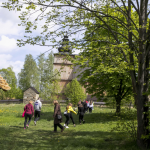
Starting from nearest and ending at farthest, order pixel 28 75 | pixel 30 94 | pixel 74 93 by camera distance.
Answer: pixel 74 93
pixel 30 94
pixel 28 75

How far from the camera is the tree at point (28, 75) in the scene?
185 feet

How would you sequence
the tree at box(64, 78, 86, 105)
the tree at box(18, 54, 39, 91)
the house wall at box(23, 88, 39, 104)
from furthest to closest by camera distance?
1. the tree at box(18, 54, 39, 91)
2. the house wall at box(23, 88, 39, 104)
3. the tree at box(64, 78, 86, 105)

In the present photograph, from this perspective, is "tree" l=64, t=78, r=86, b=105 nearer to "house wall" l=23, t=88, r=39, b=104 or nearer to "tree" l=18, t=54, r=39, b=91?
Answer: "house wall" l=23, t=88, r=39, b=104

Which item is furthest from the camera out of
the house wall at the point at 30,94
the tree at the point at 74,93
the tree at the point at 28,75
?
the tree at the point at 28,75

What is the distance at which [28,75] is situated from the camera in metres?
56.7

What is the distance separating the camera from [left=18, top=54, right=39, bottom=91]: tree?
56375mm

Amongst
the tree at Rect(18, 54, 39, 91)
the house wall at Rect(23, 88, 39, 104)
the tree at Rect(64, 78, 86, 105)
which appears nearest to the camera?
the tree at Rect(64, 78, 86, 105)

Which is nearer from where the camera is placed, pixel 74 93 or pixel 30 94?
pixel 74 93

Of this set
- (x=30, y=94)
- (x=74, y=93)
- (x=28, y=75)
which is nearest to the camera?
(x=74, y=93)

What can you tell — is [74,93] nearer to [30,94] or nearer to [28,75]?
[30,94]

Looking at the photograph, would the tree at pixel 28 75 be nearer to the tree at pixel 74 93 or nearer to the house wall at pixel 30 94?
the house wall at pixel 30 94

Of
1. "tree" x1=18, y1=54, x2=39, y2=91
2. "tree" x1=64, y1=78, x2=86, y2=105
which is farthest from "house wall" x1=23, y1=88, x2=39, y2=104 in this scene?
"tree" x1=18, y1=54, x2=39, y2=91

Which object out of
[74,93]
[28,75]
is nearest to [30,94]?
[74,93]

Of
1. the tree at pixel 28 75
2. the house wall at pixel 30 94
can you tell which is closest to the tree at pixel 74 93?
the house wall at pixel 30 94
